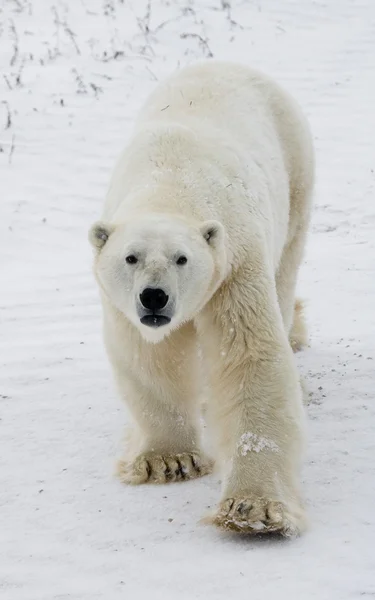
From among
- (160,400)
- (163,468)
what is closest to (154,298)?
(160,400)

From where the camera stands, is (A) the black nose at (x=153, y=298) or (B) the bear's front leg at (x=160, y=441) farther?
(B) the bear's front leg at (x=160, y=441)

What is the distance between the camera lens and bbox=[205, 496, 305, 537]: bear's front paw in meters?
3.11

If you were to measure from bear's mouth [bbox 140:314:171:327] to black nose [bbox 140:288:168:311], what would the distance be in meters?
0.04

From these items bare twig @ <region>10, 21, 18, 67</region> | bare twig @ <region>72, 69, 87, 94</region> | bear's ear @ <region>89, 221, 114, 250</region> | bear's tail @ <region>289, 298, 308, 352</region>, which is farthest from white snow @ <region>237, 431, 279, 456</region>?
bare twig @ <region>10, 21, 18, 67</region>

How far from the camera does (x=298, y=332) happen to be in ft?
17.6

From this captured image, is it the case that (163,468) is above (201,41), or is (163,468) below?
below

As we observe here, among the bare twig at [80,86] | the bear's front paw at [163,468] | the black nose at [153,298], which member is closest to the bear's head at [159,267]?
the black nose at [153,298]

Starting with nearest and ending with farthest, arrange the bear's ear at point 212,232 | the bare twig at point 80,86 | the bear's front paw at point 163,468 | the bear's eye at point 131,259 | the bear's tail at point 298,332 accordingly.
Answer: the bear's eye at point 131,259
the bear's ear at point 212,232
the bear's front paw at point 163,468
the bear's tail at point 298,332
the bare twig at point 80,86

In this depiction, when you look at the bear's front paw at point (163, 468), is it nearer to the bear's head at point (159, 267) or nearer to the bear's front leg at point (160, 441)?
the bear's front leg at point (160, 441)

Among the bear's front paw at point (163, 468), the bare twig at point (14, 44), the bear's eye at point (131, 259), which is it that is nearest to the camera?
the bear's eye at point (131, 259)

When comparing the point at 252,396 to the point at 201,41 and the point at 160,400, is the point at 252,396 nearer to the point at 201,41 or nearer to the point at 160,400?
the point at 160,400

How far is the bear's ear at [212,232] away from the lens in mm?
3309

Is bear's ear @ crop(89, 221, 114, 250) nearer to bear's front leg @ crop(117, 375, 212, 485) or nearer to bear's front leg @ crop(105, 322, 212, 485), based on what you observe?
bear's front leg @ crop(105, 322, 212, 485)

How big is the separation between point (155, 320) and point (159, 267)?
0.18 meters
